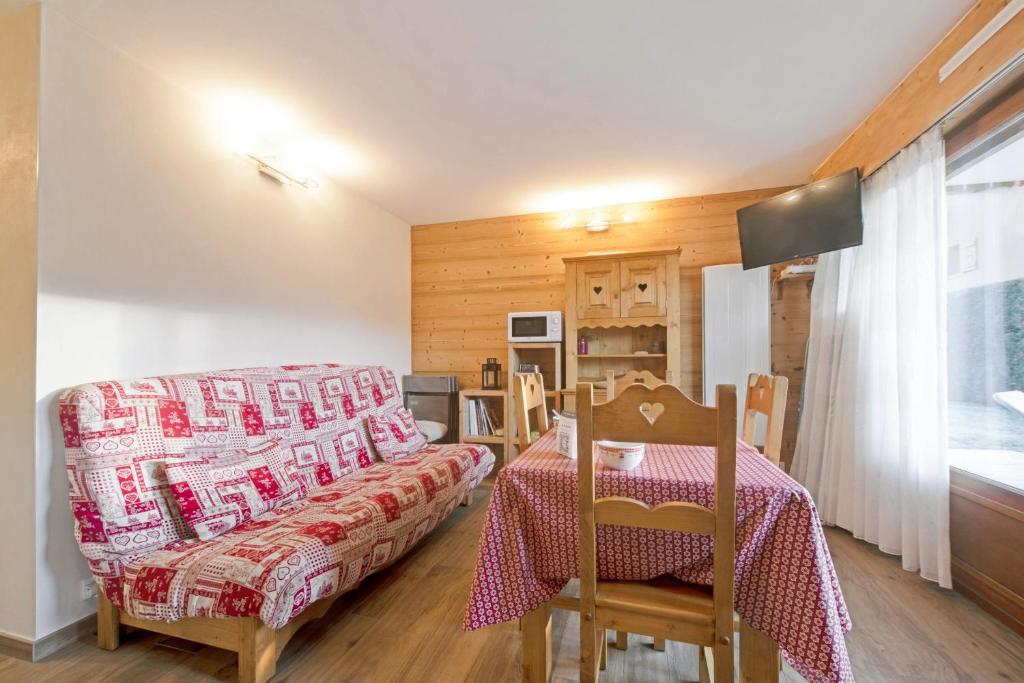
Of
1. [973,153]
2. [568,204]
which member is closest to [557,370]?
[568,204]

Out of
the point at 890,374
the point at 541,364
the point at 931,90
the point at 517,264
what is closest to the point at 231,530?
the point at 541,364

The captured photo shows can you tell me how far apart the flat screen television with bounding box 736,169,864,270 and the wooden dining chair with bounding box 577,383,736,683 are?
224 cm

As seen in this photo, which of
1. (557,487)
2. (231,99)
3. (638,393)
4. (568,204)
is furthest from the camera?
(568,204)

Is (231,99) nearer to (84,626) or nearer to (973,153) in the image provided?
(84,626)

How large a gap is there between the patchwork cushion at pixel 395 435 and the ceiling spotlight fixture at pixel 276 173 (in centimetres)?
168

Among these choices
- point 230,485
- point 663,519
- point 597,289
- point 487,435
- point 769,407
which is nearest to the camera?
point 663,519

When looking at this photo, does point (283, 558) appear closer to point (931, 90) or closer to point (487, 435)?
point (487, 435)

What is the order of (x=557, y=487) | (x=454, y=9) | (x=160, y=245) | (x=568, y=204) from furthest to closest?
(x=568, y=204), (x=160, y=245), (x=454, y=9), (x=557, y=487)

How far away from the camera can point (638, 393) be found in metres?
1.01

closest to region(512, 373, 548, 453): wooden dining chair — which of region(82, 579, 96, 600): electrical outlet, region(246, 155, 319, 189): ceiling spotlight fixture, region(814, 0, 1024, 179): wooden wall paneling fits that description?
region(82, 579, 96, 600): electrical outlet

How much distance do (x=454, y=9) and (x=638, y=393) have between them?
65.1 inches

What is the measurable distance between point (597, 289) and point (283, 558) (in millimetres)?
2822

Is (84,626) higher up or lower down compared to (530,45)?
lower down

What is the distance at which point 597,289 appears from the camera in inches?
136
